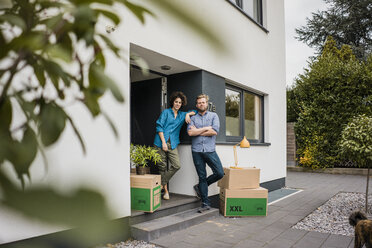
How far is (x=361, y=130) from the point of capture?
4.55 metres

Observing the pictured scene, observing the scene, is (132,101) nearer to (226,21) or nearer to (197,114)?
(197,114)

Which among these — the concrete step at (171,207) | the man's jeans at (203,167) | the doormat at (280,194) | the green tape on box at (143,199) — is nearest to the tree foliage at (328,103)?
the doormat at (280,194)

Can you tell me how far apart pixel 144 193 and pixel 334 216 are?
3006 millimetres

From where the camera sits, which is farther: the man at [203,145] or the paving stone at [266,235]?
the man at [203,145]

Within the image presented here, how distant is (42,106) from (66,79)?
0.04 metres

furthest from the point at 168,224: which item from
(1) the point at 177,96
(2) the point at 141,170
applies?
(1) the point at 177,96

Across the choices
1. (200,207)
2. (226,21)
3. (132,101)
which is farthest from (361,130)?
(226,21)

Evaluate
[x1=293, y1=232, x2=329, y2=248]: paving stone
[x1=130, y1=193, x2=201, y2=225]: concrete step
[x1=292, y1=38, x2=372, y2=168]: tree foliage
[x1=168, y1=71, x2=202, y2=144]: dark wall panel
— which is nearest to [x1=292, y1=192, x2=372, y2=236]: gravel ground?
[x1=293, y1=232, x2=329, y2=248]: paving stone

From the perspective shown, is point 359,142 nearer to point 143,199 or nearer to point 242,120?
point 242,120

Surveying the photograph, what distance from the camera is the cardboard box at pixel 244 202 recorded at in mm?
4430

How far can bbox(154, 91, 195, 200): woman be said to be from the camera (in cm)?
445

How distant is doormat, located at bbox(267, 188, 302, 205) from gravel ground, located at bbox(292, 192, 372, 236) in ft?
2.75

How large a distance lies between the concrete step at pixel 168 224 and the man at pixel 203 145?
0.42ft

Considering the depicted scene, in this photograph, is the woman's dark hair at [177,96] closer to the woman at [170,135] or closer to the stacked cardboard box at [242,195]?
the woman at [170,135]
